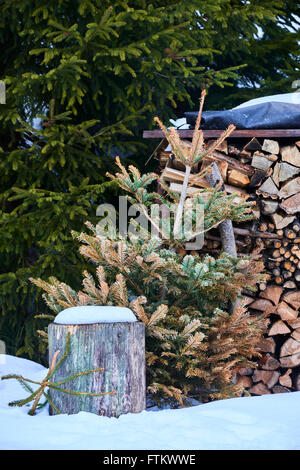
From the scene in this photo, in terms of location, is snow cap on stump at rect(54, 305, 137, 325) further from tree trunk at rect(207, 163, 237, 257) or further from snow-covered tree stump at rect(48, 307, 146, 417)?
tree trunk at rect(207, 163, 237, 257)

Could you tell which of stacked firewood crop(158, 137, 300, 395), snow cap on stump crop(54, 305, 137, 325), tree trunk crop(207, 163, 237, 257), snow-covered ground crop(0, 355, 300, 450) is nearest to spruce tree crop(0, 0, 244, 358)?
stacked firewood crop(158, 137, 300, 395)

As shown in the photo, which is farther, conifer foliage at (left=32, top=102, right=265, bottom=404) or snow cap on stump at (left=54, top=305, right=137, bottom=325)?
conifer foliage at (left=32, top=102, right=265, bottom=404)

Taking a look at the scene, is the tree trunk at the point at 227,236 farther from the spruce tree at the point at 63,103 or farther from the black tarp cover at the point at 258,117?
the spruce tree at the point at 63,103

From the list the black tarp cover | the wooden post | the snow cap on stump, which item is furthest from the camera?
the black tarp cover

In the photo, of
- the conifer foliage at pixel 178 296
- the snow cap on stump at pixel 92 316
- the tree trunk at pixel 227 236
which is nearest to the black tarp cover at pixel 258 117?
the tree trunk at pixel 227 236

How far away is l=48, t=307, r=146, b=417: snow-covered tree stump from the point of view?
9.96ft

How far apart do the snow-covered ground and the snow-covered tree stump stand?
0.09 m

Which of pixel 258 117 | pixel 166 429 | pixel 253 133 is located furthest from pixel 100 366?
pixel 258 117

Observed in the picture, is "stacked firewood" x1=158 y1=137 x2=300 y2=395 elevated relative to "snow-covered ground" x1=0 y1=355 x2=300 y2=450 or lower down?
elevated

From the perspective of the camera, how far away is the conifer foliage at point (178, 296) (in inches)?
143
